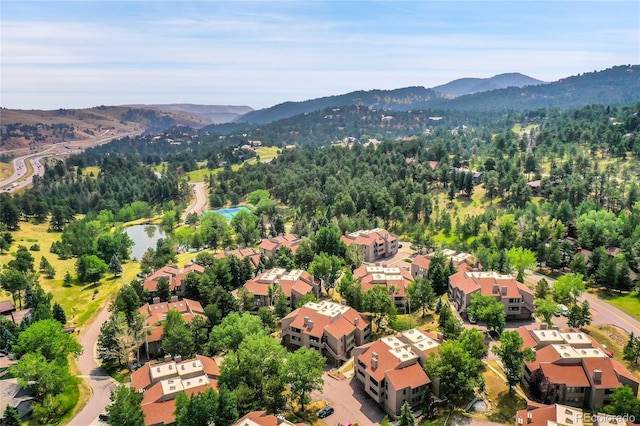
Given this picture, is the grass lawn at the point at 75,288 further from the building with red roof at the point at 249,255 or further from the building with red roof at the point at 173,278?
the building with red roof at the point at 249,255

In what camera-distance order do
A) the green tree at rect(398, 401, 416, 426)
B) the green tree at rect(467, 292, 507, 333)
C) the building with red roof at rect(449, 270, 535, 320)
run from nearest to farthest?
the green tree at rect(398, 401, 416, 426) → the green tree at rect(467, 292, 507, 333) → the building with red roof at rect(449, 270, 535, 320)

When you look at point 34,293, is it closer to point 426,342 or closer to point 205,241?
point 205,241

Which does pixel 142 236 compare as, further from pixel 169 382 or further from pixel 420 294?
pixel 420 294

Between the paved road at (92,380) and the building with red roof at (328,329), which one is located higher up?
the building with red roof at (328,329)

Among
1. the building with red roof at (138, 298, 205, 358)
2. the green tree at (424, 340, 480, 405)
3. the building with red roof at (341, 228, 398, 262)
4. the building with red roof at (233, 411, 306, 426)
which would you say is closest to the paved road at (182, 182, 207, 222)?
the building with red roof at (341, 228, 398, 262)

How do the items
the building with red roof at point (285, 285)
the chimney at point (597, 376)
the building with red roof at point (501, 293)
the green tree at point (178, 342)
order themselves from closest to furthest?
the chimney at point (597, 376)
the green tree at point (178, 342)
the building with red roof at point (501, 293)
the building with red roof at point (285, 285)

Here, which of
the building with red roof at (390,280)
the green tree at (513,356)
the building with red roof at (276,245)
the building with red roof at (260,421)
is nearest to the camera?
the building with red roof at (260,421)

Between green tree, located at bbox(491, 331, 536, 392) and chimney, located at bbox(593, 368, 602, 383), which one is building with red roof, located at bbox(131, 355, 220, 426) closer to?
green tree, located at bbox(491, 331, 536, 392)

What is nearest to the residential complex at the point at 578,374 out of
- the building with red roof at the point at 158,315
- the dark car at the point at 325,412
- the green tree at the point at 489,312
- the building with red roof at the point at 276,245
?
the green tree at the point at 489,312
